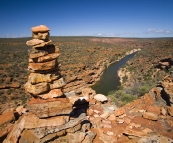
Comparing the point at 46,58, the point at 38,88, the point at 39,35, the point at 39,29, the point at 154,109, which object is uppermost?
the point at 39,29

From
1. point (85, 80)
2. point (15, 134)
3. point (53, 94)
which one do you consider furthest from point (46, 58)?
point (85, 80)

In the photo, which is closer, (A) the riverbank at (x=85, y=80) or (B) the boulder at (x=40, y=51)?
(B) the boulder at (x=40, y=51)

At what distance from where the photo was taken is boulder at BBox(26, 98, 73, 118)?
8.02 m

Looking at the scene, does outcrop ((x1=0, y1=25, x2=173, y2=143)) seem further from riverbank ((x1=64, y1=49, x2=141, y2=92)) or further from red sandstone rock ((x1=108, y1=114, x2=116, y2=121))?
riverbank ((x1=64, y1=49, x2=141, y2=92))

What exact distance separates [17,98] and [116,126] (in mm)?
20839

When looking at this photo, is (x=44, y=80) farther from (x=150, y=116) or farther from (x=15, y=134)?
(x=150, y=116)

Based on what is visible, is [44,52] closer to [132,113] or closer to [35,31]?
[35,31]

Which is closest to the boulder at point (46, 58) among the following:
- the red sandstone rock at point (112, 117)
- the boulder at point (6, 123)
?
the boulder at point (6, 123)

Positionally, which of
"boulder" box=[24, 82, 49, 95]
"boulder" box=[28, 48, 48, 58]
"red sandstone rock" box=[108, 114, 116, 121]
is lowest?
"red sandstone rock" box=[108, 114, 116, 121]

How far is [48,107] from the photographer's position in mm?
8086

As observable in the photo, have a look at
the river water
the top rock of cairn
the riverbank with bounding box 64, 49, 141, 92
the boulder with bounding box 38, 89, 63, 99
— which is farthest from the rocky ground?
the river water

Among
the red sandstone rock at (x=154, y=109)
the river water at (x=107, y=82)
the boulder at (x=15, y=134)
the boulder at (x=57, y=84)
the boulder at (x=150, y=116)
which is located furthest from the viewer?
the river water at (x=107, y=82)

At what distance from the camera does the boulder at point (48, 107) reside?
802 centimetres

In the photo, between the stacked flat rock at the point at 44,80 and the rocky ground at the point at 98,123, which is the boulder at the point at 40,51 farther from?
the rocky ground at the point at 98,123
